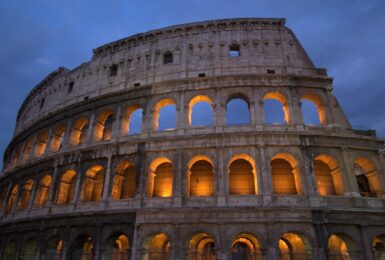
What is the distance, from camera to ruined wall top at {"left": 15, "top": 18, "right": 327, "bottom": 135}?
19178 millimetres

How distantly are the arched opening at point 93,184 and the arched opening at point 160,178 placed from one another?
3830 mm

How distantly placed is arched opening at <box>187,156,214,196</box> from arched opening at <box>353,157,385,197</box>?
8.70 meters

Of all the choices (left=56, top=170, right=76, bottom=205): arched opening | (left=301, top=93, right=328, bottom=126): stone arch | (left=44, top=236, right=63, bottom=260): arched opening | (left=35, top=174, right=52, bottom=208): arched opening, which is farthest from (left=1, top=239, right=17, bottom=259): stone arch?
(left=301, top=93, right=328, bottom=126): stone arch

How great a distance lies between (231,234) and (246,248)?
3.34 meters

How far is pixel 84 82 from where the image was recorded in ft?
76.3

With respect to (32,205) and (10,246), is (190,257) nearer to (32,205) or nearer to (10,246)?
(32,205)

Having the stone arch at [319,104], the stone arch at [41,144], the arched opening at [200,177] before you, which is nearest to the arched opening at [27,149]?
the stone arch at [41,144]

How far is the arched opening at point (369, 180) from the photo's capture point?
1638 cm

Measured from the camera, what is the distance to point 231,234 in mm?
14562

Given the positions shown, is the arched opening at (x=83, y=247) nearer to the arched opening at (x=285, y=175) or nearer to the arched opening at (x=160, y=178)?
the arched opening at (x=160, y=178)

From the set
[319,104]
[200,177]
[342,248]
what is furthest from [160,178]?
[319,104]

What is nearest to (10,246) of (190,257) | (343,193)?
(190,257)

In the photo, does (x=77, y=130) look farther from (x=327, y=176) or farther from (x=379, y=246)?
(x=379, y=246)

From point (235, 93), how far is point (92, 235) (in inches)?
471
